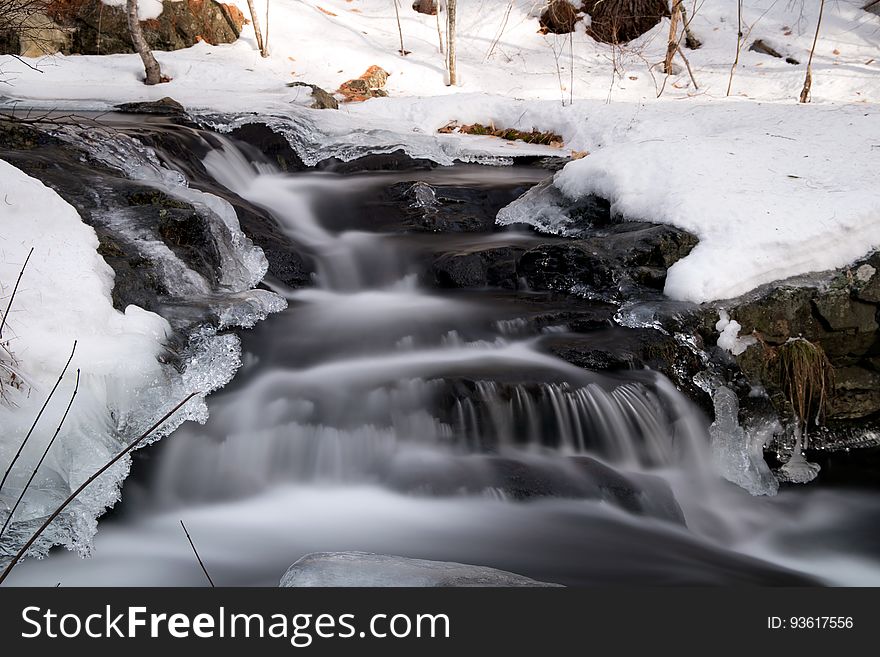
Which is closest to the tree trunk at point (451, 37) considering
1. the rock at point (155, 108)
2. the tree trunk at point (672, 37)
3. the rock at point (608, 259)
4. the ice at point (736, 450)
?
the tree trunk at point (672, 37)

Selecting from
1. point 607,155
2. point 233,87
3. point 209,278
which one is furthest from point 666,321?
point 233,87

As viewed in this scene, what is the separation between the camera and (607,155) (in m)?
5.98

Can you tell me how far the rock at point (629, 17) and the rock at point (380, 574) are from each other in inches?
530

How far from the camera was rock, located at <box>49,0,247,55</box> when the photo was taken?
1186 centimetres

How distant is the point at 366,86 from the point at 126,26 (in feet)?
13.1

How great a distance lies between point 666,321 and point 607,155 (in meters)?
2.00

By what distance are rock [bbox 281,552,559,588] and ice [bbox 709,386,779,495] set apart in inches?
82.1

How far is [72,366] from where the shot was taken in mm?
3398

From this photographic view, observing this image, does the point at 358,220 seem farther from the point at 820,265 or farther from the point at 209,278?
the point at 820,265

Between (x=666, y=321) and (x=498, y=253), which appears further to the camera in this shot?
(x=498, y=253)

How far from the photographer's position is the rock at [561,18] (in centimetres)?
1453

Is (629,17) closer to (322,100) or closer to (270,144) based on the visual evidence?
(322,100)

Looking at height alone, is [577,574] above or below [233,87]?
below

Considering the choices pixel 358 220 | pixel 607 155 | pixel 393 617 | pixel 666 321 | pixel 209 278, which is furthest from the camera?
pixel 358 220
